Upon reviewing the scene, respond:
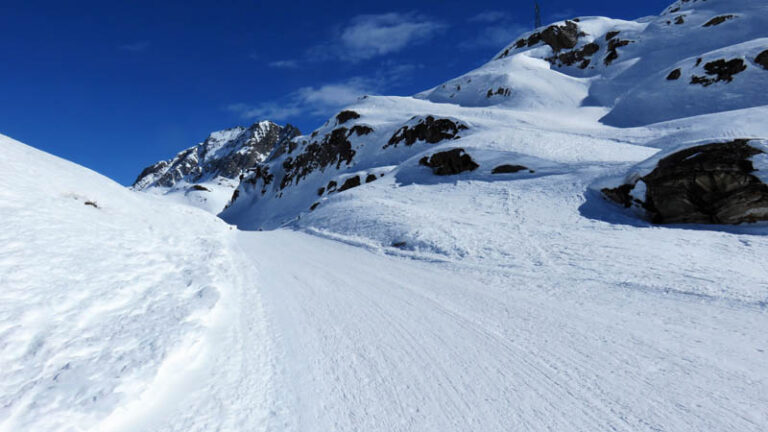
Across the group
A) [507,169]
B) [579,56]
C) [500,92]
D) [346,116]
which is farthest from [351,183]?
[579,56]

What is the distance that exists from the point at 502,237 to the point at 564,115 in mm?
49313

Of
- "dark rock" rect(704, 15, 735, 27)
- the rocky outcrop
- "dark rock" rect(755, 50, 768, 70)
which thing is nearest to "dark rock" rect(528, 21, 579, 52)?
"dark rock" rect(704, 15, 735, 27)

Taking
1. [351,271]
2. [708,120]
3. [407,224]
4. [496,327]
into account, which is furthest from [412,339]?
[708,120]

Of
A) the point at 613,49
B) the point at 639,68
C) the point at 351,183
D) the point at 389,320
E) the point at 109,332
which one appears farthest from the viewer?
the point at 613,49

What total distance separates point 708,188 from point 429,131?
3727cm

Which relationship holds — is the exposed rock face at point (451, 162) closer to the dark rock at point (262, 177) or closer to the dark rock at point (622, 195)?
the dark rock at point (622, 195)

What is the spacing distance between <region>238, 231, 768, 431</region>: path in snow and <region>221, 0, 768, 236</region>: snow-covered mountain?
6533 millimetres

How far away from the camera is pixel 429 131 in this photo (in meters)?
45.1

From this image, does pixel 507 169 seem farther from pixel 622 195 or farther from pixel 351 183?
pixel 351 183

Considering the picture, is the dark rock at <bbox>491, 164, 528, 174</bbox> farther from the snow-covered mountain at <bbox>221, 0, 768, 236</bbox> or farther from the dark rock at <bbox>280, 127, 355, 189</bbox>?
the dark rock at <bbox>280, 127, 355, 189</bbox>

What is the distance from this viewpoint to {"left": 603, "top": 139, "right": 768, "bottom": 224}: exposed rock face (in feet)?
29.0

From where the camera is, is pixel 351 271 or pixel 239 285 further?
pixel 351 271

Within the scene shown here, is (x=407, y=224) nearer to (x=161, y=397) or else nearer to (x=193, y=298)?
(x=193, y=298)

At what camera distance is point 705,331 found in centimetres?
398
